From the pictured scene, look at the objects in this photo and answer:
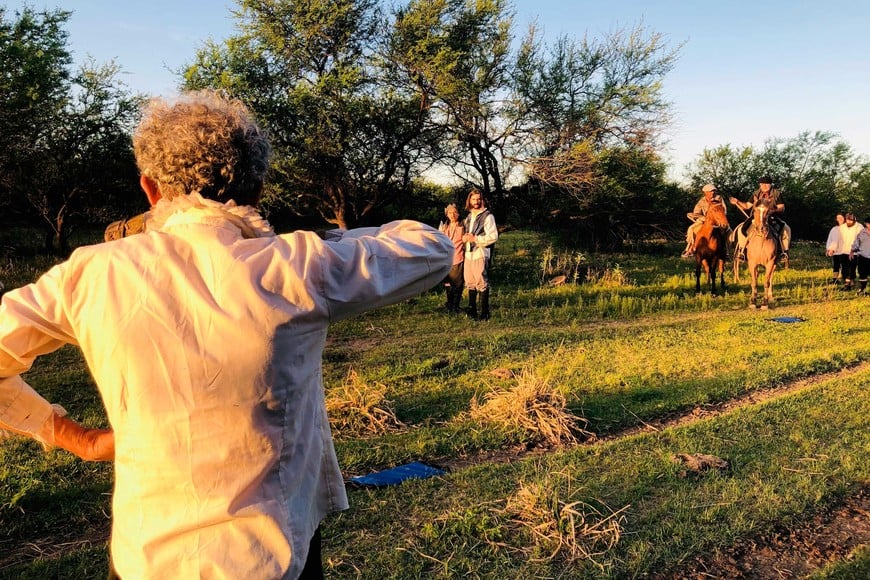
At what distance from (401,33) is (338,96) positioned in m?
2.05

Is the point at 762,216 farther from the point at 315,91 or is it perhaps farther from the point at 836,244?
the point at 315,91

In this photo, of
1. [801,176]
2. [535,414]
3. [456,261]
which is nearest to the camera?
[535,414]

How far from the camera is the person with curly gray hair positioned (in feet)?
4.28

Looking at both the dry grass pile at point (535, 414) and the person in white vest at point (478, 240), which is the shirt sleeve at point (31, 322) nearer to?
the dry grass pile at point (535, 414)

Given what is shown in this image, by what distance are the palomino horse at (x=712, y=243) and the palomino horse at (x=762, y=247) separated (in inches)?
44.6

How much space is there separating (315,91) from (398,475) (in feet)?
36.5

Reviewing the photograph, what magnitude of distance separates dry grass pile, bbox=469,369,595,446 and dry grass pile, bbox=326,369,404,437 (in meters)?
0.78

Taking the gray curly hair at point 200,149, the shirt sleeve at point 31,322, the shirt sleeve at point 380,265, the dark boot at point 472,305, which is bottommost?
the dark boot at point 472,305

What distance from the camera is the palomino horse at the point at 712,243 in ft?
48.3

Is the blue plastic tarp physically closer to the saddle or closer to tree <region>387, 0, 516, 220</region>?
the saddle

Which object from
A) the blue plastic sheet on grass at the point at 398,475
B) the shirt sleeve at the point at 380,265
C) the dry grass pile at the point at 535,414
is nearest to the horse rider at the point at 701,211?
the dry grass pile at the point at 535,414

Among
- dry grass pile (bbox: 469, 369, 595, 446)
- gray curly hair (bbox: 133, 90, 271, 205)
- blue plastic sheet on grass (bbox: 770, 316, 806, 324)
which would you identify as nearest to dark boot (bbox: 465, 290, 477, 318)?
blue plastic sheet on grass (bbox: 770, 316, 806, 324)

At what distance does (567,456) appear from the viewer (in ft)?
16.4

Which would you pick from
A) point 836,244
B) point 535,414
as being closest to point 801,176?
point 836,244
